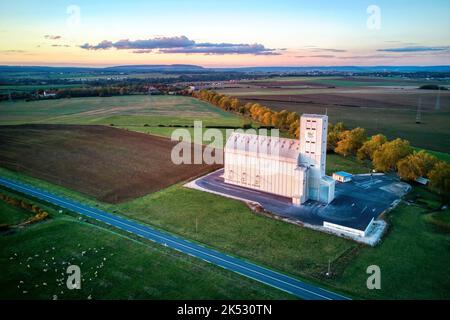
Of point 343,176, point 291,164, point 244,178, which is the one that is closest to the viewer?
point 291,164

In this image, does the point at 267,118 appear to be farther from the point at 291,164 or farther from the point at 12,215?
the point at 12,215

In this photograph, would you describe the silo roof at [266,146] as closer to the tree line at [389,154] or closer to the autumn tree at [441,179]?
the tree line at [389,154]

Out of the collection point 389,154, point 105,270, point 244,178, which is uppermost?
point 389,154

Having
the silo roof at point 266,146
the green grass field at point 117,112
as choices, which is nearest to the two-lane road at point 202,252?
the silo roof at point 266,146

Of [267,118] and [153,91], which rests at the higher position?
[153,91]

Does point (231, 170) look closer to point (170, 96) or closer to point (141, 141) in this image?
point (141, 141)

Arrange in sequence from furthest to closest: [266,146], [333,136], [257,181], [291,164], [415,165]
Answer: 1. [333,136]
2. [415,165]
3. [257,181]
4. [266,146]
5. [291,164]

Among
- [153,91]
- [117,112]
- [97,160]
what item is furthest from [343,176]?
[153,91]
